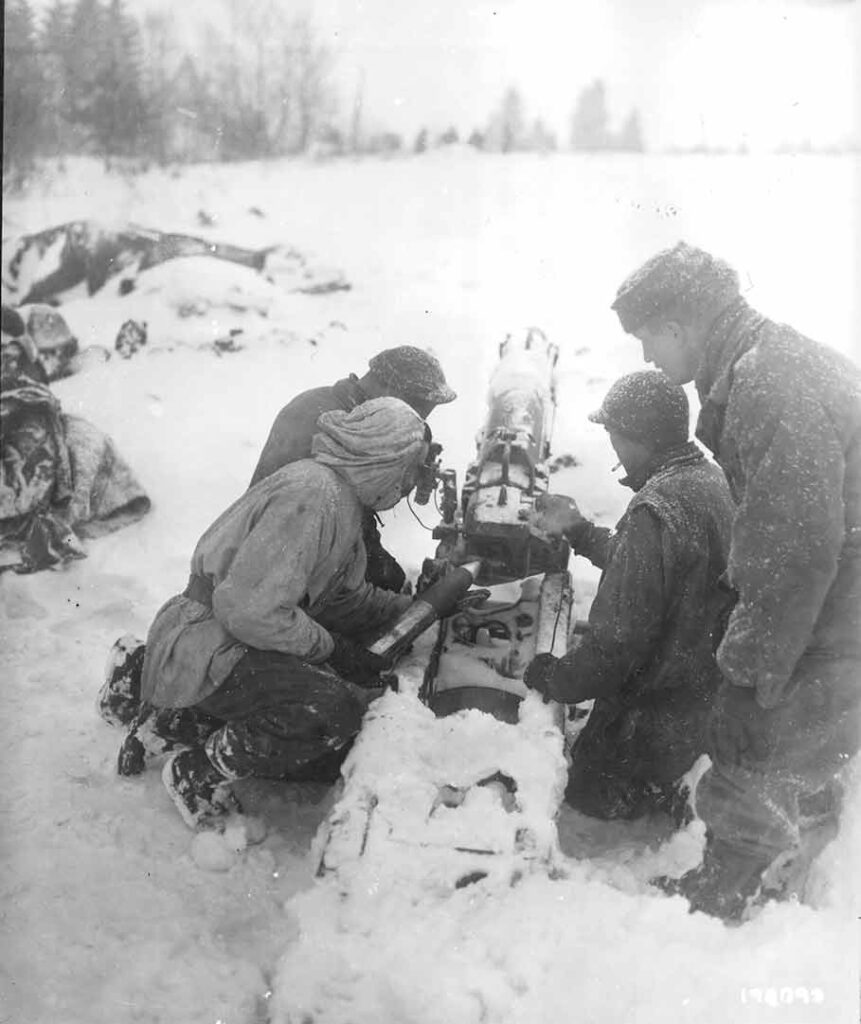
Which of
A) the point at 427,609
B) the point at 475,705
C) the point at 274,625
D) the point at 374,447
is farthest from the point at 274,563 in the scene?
the point at 475,705

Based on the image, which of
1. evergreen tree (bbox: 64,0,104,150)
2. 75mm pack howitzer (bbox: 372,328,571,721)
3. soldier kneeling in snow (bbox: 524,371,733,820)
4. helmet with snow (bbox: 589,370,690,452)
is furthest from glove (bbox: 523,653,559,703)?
evergreen tree (bbox: 64,0,104,150)

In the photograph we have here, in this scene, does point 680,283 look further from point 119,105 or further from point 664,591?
point 119,105

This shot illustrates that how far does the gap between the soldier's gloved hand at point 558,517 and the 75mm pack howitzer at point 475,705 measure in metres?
0.09

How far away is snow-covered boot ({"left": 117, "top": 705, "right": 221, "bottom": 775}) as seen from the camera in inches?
119

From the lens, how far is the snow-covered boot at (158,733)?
9.94 ft

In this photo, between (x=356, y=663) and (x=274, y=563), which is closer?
(x=274, y=563)

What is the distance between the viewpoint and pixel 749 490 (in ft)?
7.20

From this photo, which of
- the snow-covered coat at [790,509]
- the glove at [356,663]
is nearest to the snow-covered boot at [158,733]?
the glove at [356,663]

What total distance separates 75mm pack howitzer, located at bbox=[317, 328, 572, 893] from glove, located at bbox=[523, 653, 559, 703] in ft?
0.14

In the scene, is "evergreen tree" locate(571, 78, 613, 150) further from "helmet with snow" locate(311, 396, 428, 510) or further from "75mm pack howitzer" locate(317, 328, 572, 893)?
"helmet with snow" locate(311, 396, 428, 510)

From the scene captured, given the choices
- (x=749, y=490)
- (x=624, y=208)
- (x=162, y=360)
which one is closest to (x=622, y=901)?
(x=749, y=490)

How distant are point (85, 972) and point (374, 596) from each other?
1526 mm

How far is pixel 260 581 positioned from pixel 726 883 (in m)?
1.56

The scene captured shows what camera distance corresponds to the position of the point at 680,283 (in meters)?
2.47
